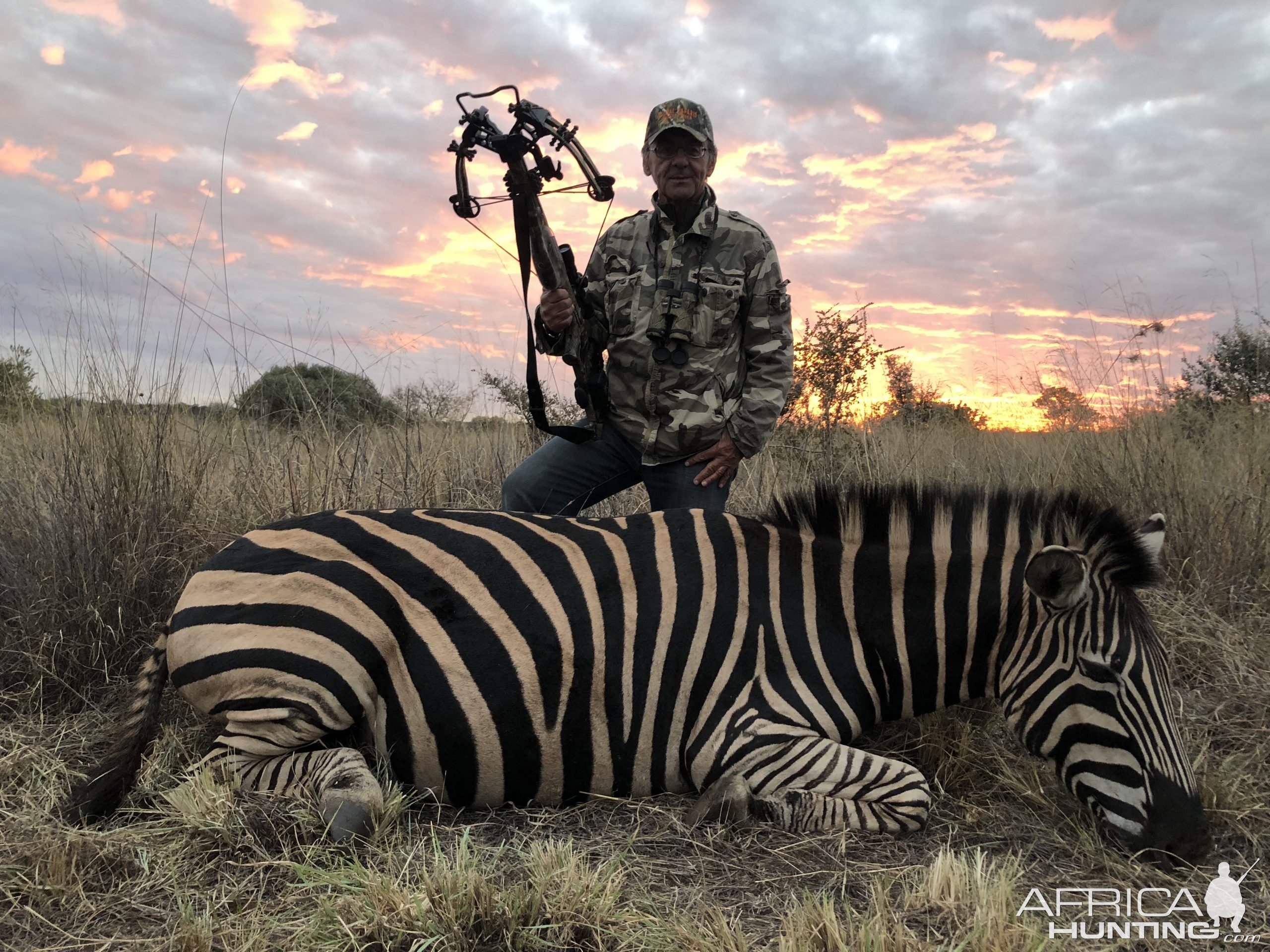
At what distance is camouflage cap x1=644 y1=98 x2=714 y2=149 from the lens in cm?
410

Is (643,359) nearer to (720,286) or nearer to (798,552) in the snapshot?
(720,286)

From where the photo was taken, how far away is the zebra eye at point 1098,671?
2547 millimetres

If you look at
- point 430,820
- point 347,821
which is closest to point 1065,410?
point 430,820

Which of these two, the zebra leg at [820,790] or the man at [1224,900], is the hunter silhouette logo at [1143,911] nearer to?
the man at [1224,900]

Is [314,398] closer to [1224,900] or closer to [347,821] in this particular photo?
[347,821]

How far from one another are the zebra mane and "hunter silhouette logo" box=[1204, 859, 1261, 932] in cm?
89

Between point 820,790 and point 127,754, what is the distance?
235cm

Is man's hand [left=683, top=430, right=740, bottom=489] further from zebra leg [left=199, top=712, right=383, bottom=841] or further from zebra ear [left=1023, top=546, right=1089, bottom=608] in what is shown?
zebra leg [left=199, top=712, right=383, bottom=841]

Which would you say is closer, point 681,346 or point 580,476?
point 681,346

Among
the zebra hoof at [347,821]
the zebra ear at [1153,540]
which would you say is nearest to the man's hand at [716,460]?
the zebra ear at [1153,540]

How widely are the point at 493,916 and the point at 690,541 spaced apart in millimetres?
1474

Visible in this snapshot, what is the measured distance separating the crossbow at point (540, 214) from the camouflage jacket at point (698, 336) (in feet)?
0.52

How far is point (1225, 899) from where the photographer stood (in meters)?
2.24

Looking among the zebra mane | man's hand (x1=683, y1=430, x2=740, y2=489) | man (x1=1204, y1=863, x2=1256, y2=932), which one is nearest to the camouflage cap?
man's hand (x1=683, y1=430, x2=740, y2=489)
